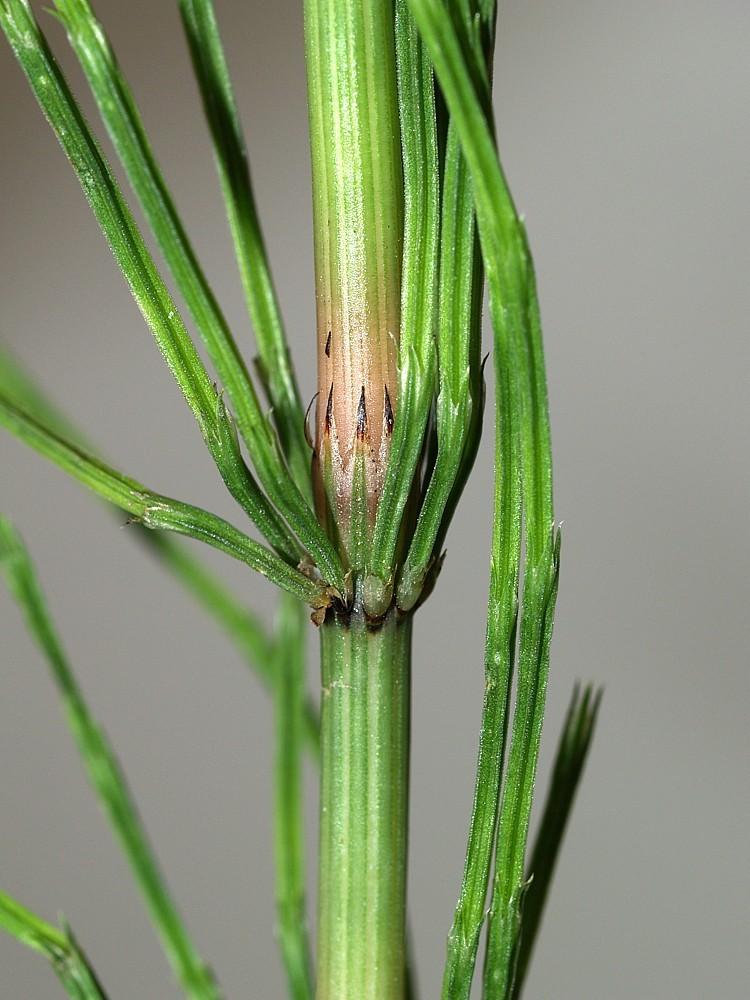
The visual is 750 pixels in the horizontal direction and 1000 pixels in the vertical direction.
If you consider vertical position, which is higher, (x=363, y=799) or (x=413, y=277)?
(x=413, y=277)

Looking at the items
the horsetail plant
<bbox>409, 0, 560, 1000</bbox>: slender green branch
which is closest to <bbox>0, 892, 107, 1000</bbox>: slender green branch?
the horsetail plant

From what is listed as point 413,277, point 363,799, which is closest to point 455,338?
point 413,277

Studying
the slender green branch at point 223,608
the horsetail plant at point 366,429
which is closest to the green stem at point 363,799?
the horsetail plant at point 366,429

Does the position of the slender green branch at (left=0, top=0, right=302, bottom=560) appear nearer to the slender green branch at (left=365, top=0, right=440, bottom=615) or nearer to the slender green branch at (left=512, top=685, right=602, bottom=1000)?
the slender green branch at (left=365, top=0, right=440, bottom=615)

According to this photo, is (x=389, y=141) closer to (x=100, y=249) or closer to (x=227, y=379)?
(x=227, y=379)

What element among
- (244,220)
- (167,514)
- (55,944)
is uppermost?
(244,220)

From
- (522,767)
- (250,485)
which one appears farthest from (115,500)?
(522,767)

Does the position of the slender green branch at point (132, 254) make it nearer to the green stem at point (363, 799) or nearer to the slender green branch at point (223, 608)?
the green stem at point (363, 799)

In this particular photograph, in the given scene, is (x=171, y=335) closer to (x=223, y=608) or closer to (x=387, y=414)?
(x=387, y=414)
